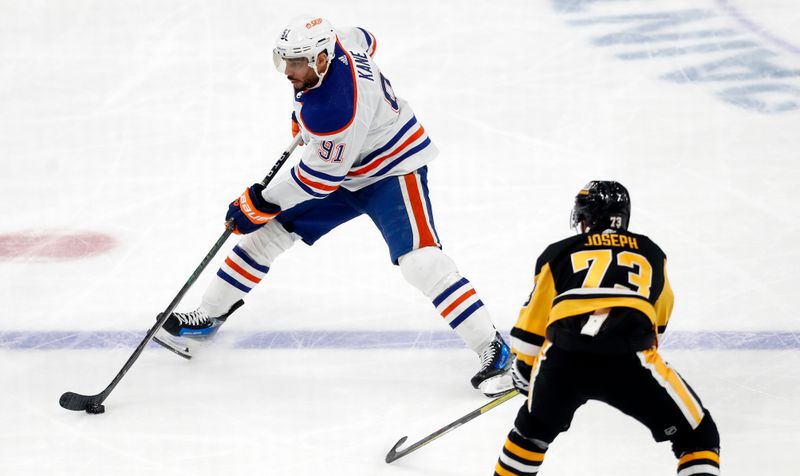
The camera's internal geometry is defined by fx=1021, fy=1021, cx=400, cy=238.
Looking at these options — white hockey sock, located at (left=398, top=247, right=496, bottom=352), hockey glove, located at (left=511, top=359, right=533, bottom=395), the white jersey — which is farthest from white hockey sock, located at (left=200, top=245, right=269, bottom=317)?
hockey glove, located at (left=511, top=359, right=533, bottom=395)

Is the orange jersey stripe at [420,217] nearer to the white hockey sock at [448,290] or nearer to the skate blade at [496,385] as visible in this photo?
the white hockey sock at [448,290]

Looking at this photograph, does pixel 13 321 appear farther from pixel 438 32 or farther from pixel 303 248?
pixel 438 32

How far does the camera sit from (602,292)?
2176 mm

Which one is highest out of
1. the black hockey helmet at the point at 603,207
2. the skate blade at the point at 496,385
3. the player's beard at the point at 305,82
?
the player's beard at the point at 305,82

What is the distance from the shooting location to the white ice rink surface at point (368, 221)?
2980 mm

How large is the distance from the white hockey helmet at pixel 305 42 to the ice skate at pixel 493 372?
991 millimetres

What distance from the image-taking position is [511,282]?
376 cm

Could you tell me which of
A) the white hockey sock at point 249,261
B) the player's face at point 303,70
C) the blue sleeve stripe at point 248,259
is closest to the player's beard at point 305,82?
the player's face at point 303,70

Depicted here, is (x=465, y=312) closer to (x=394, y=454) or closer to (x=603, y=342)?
(x=394, y=454)

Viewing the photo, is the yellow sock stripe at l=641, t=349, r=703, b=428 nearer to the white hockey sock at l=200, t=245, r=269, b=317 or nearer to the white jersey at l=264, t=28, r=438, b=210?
the white jersey at l=264, t=28, r=438, b=210

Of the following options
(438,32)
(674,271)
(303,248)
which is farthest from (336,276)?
(438,32)

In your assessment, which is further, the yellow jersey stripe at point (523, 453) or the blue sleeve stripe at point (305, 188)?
the blue sleeve stripe at point (305, 188)

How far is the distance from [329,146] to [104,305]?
1.19 m

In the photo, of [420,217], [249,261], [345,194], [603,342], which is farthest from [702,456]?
[249,261]
